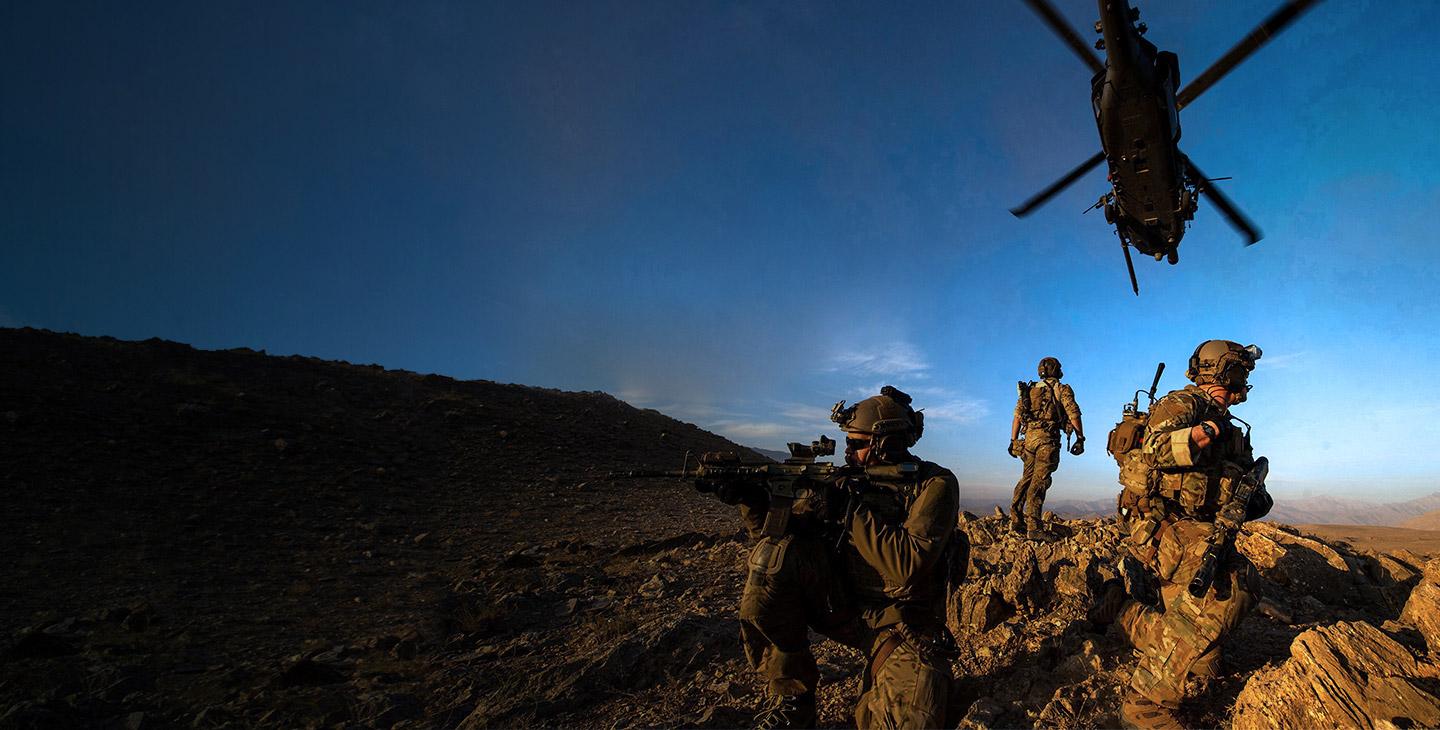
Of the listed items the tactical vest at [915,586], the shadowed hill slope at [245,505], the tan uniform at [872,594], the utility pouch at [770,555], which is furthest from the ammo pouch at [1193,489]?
the shadowed hill slope at [245,505]

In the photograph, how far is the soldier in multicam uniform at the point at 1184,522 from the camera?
11.6 feet

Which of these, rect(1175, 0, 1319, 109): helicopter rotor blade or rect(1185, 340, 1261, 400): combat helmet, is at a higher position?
rect(1175, 0, 1319, 109): helicopter rotor blade

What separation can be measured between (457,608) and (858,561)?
5295mm

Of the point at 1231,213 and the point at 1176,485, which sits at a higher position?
the point at 1231,213

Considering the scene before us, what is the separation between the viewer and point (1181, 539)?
4.11 m

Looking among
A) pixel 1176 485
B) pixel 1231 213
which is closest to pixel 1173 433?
pixel 1176 485

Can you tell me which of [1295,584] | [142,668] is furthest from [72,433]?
[1295,584]

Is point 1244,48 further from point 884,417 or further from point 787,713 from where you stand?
point 787,713

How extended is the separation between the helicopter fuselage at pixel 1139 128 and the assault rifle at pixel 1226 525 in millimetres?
7207

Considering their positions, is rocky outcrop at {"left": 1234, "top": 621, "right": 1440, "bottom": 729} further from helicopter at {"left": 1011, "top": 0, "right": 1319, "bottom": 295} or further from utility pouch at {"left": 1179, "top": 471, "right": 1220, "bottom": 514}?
helicopter at {"left": 1011, "top": 0, "right": 1319, "bottom": 295}

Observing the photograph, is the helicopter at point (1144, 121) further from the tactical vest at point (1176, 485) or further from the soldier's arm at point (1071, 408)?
the tactical vest at point (1176, 485)

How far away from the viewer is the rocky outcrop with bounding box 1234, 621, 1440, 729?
2.74 m

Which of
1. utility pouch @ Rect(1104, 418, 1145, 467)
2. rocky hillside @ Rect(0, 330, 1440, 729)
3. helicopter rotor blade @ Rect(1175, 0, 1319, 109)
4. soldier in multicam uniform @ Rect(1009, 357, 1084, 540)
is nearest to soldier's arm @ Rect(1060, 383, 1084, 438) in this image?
soldier in multicam uniform @ Rect(1009, 357, 1084, 540)

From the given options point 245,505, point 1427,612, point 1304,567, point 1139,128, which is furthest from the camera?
point 245,505
